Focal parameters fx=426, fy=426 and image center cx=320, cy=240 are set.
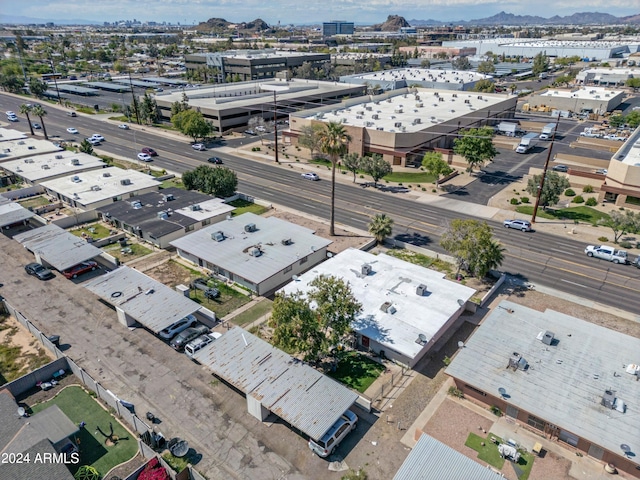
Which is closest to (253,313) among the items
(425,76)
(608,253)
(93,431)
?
(93,431)

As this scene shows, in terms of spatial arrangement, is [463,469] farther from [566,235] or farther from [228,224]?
[566,235]

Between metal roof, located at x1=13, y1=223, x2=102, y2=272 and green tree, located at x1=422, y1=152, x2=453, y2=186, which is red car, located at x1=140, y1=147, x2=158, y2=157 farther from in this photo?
green tree, located at x1=422, y1=152, x2=453, y2=186

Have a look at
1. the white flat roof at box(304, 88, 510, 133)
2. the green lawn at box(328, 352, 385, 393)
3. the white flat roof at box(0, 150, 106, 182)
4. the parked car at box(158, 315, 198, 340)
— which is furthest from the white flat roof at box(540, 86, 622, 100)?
the parked car at box(158, 315, 198, 340)

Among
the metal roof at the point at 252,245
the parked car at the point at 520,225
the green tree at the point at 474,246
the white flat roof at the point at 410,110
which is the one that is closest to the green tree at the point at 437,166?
the white flat roof at the point at 410,110

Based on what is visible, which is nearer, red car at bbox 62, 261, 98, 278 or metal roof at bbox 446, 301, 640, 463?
metal roof at bbox 446, 301, 640, 463

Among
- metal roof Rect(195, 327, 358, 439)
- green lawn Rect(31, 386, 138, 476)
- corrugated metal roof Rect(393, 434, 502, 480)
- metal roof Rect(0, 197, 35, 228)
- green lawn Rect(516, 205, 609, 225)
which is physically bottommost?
green lawn Rect(516, 205, 609, 225)

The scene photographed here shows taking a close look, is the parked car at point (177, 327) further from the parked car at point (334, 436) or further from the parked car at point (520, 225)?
the parked car at point (520, 225)
